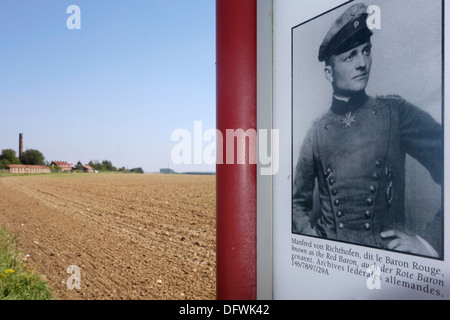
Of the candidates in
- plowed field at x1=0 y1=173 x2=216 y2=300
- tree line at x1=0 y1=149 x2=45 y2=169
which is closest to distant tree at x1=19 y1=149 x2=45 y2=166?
tree line at x1=0 y1=149 x2=45 y2=169

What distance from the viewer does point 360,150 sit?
54.6 inches

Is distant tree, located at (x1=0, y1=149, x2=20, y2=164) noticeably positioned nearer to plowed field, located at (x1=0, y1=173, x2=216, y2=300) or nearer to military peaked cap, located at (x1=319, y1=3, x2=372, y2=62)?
plowed field, located at (x1=0, y1=173, x2=216, y2=300)

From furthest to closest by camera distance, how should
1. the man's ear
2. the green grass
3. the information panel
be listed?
1. the green grass
2. the man's ear
3. the information panel

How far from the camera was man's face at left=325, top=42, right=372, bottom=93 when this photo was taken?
1355mm

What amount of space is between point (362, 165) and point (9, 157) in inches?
2136

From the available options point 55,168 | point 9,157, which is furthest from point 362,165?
point 9,157

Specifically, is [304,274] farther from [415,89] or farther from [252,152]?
[415,89]

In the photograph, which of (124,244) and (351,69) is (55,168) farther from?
(351,69)

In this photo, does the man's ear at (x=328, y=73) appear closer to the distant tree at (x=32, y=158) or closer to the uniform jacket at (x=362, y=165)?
the uniform jacket at (x=362, y=165)

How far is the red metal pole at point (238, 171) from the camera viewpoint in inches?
72.4

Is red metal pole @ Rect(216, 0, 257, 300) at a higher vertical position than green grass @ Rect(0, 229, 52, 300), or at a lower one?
higher

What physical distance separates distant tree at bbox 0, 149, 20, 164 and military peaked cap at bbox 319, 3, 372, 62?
167ft

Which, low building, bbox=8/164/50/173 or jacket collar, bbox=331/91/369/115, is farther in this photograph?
low building, bbox=8/164/50/173

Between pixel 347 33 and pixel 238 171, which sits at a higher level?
pixel 347 33
